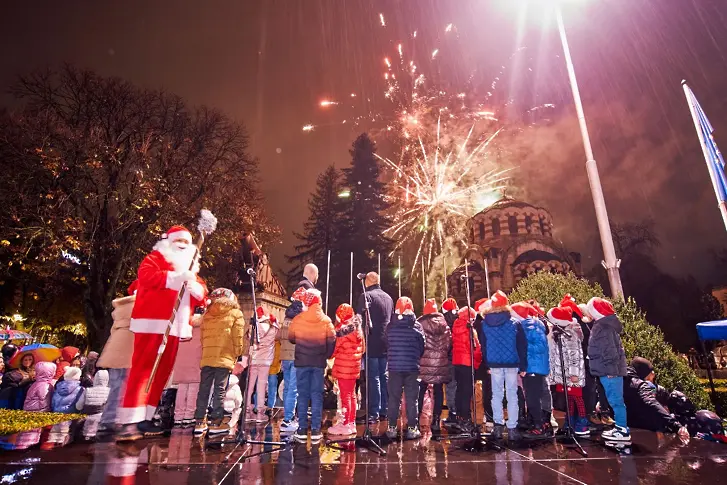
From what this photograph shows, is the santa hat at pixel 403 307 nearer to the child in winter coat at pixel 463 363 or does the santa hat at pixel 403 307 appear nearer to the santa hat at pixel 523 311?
the child in winter coat at pixel 463 363

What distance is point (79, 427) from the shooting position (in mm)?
6359

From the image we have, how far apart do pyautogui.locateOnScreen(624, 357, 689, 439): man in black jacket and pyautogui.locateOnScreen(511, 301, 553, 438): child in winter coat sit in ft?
5.04

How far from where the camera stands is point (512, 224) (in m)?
46.3

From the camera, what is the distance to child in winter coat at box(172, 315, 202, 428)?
6516 millimetres

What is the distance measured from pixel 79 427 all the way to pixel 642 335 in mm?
11166

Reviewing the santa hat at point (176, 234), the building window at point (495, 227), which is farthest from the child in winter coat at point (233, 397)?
the building window at point (495, 227)

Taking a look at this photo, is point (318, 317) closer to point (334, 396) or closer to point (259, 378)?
point (259, 378)

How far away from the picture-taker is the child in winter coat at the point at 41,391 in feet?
26.7

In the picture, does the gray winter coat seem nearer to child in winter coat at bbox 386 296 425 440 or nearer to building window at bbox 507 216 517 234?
child in winter coat at bbox 386 296 425 440

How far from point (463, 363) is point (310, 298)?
10.1ft

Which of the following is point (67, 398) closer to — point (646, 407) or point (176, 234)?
point (176, 234)

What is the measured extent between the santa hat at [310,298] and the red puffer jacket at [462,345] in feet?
9.20

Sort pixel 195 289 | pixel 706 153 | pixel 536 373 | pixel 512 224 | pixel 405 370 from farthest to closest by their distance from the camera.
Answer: pixel 512 224
pixel 706 153
pixel 536 373
pixel 405 370
pixel 195 289

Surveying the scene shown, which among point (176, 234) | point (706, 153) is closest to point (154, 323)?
point (176, 234)
